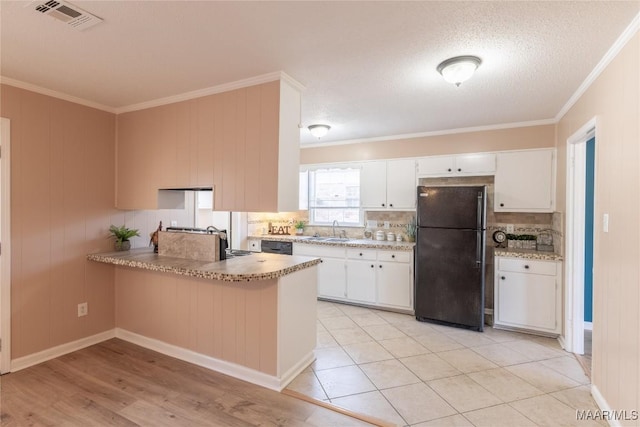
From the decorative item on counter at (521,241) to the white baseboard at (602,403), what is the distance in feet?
5.88

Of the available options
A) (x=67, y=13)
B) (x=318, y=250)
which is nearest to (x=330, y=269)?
(x=318, y=250)

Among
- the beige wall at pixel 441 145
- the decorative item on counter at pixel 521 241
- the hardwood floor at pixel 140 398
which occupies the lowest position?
the hardwood floor at pixel 140 398

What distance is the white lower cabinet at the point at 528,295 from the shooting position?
332 centimetres

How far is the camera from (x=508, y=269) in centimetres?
353

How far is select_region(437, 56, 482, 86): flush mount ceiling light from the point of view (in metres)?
2.13

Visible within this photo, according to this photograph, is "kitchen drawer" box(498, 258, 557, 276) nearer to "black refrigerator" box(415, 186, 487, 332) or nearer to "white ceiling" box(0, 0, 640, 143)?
"black refrigerator" box(415, 186, 487, 332)

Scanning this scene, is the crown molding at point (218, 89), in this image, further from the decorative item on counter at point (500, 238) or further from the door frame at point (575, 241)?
the decorative item on counter at point (500, 238)

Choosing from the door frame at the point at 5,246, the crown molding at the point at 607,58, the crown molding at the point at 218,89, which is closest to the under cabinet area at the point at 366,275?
the crown molding at the point at 607,58

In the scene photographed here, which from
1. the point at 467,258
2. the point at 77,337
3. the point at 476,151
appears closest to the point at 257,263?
the point at 77,337

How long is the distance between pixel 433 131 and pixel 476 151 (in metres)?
0.60

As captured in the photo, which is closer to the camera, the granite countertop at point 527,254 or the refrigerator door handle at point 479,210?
the granite countertop at point 527,254

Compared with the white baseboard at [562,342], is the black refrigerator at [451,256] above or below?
above

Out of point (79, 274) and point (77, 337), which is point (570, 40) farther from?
point (77, 337)

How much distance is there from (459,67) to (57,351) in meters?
4.14
